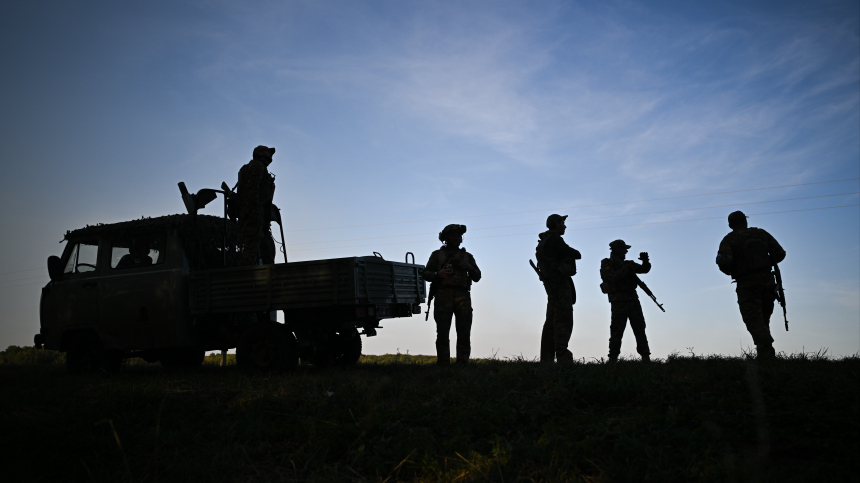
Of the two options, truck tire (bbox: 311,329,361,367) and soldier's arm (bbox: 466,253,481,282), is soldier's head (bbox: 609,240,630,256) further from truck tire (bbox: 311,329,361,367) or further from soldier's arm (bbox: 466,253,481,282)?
truck tire (bbox: 311,329,361,367)

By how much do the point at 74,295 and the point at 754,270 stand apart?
9.90 m

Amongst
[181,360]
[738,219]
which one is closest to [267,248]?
[181,360]

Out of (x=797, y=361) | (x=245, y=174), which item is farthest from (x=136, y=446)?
(x=797, y=361)

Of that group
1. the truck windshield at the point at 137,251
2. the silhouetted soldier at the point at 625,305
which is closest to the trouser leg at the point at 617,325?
the silhouetted soldier at the point at 625,305

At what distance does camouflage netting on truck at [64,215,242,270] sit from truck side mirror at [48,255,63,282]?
0.38 metres

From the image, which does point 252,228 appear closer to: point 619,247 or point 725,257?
point 619,247

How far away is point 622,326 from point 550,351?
1.13m

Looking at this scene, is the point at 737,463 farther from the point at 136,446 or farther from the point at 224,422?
the point at 136,446

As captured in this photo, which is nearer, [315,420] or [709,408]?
[709,408]

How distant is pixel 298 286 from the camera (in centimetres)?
770

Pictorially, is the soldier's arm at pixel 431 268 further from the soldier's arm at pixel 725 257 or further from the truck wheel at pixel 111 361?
the truck wheel at pixel 111 361

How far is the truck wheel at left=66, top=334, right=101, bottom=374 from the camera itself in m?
9.20

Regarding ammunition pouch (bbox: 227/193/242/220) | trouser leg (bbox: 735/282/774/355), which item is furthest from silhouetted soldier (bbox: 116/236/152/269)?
trouser leg (bbox: 735/282/774/355)

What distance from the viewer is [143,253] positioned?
8.92 m
